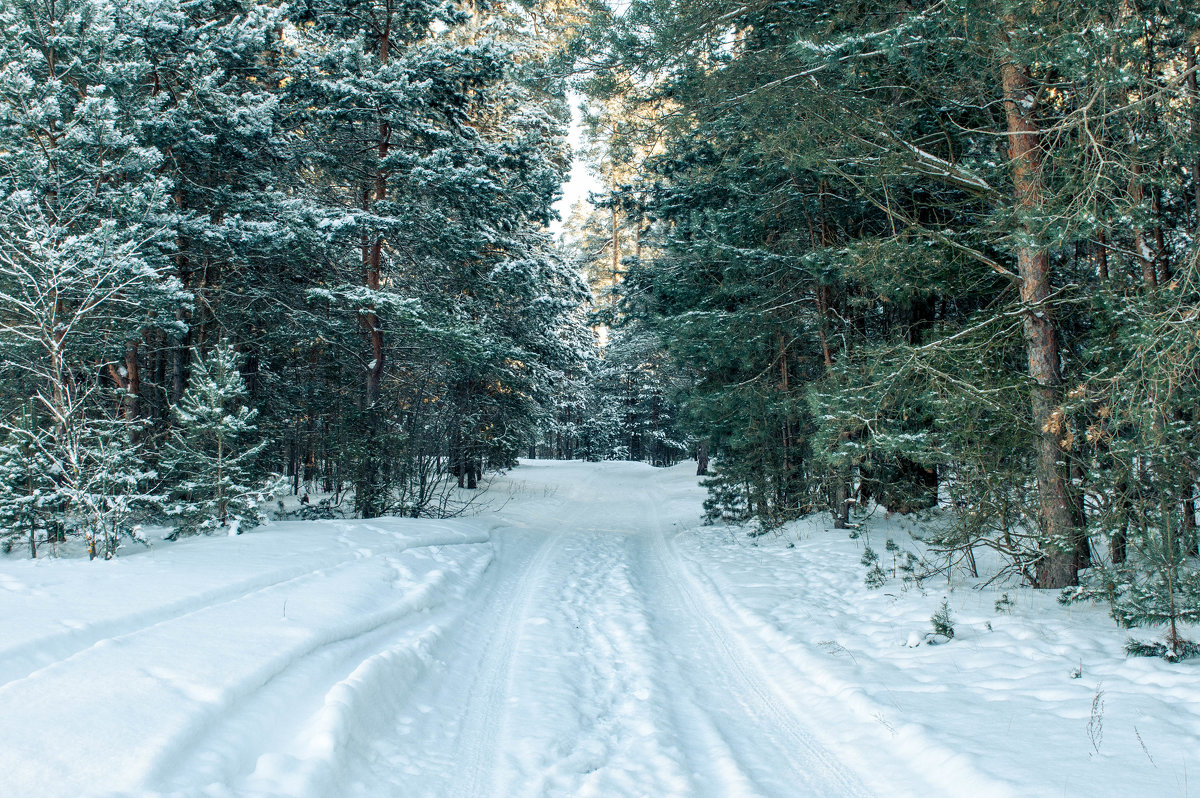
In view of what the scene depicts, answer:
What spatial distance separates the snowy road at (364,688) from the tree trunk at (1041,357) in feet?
11.5

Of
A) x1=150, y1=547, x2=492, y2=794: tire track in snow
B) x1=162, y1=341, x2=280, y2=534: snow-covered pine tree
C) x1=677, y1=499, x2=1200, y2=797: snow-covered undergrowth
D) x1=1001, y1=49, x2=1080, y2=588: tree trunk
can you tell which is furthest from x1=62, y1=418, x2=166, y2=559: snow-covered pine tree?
x1=1001, y1=49, x2=1080, y2=588: tree trunk

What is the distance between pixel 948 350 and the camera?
6.02m

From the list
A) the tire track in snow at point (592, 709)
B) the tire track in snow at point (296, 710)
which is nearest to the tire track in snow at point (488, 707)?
the tire track in snow at point (592, 709)

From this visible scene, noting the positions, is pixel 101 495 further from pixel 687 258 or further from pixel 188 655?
pixel 687 258

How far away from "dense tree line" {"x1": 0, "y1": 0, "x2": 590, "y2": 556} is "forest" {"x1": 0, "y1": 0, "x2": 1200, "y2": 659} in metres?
0.09

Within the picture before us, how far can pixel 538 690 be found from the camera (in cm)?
457

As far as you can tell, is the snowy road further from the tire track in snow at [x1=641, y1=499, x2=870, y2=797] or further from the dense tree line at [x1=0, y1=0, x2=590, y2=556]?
the dense tree line at [x1=0, y1=0, x2=590, y2=556]

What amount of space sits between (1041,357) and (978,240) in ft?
6.03

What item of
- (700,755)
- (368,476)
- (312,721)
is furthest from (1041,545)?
(368,476)

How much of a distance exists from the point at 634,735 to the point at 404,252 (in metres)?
11.5

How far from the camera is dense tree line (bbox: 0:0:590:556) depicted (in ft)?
26.1

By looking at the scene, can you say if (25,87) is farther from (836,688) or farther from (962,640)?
(962,640)

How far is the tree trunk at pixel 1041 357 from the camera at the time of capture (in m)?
5.91

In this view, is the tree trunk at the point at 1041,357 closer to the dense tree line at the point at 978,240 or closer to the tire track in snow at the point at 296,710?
the dense tree line at the point at 978,240
